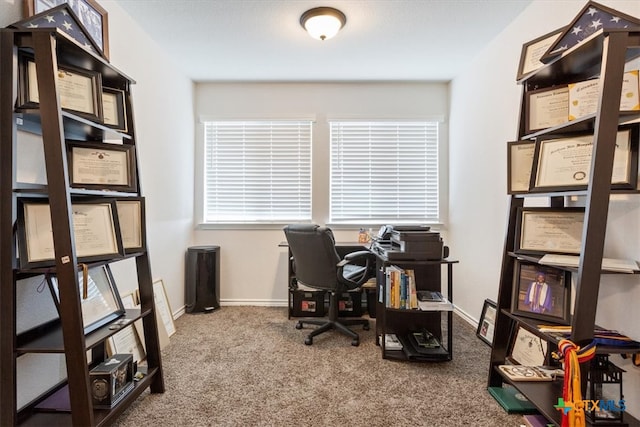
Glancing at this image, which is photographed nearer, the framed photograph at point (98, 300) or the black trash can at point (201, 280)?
the framed photograph at point (98, 300)

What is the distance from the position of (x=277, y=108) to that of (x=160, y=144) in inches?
52.7

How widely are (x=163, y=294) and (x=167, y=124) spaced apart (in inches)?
61.9

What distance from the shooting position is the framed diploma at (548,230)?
4.82 ft

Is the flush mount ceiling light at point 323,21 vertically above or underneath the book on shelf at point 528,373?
above

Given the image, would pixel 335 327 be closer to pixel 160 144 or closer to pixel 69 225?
pixel 69 225

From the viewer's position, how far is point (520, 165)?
168 cm

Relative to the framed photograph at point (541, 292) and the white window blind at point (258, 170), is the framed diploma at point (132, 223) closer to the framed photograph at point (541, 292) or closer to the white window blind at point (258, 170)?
the white window blind at point (258, 170)

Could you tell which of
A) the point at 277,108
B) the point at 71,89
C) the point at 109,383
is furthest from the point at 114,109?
the point at 277,108

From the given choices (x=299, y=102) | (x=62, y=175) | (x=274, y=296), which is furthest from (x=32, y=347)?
(x=299, y=102)

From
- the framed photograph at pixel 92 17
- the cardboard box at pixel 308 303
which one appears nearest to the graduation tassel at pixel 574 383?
the cardboard box at pixel 308 303

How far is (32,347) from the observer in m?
1.28

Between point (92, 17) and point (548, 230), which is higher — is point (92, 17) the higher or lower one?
the higher one

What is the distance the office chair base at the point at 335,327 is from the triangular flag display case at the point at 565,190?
0.98 m

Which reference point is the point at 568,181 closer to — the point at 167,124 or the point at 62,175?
the point at 62,175
